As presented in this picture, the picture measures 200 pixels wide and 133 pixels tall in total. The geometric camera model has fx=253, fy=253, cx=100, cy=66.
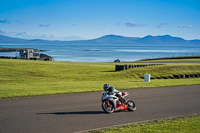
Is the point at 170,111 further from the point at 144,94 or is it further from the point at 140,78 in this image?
the point at 140,78

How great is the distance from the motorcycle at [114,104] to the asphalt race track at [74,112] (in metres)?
0.26

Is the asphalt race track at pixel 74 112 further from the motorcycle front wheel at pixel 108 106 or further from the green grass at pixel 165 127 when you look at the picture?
the green grass at pixel 165 127

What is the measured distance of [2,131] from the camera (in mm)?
9109

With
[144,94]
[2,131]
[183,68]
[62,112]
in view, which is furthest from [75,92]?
[183,68]

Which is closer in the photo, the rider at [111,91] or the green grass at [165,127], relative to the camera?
the green grass at [165,127]

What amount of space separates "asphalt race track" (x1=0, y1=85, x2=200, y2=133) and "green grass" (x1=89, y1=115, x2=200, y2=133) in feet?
2.36

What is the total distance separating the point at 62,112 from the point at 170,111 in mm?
5359

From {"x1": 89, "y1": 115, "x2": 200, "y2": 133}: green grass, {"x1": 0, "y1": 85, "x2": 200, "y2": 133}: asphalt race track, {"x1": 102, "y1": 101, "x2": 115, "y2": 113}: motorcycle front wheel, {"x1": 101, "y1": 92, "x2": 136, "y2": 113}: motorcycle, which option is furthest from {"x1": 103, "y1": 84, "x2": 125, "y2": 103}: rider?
{"x1": 89, "y1": 115, "x2": 200, "y2": 133}: green grass

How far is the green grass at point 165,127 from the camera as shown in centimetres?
922

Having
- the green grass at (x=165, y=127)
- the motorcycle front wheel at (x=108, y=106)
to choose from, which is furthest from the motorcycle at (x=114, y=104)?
the green grass at (x=165, y=127)

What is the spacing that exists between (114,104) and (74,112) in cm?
197

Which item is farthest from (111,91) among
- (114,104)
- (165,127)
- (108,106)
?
(165,127)

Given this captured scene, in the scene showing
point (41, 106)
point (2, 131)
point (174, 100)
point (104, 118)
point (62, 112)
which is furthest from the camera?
point (174, 100)

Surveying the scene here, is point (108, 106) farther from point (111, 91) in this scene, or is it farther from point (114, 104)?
point (111, 91)
